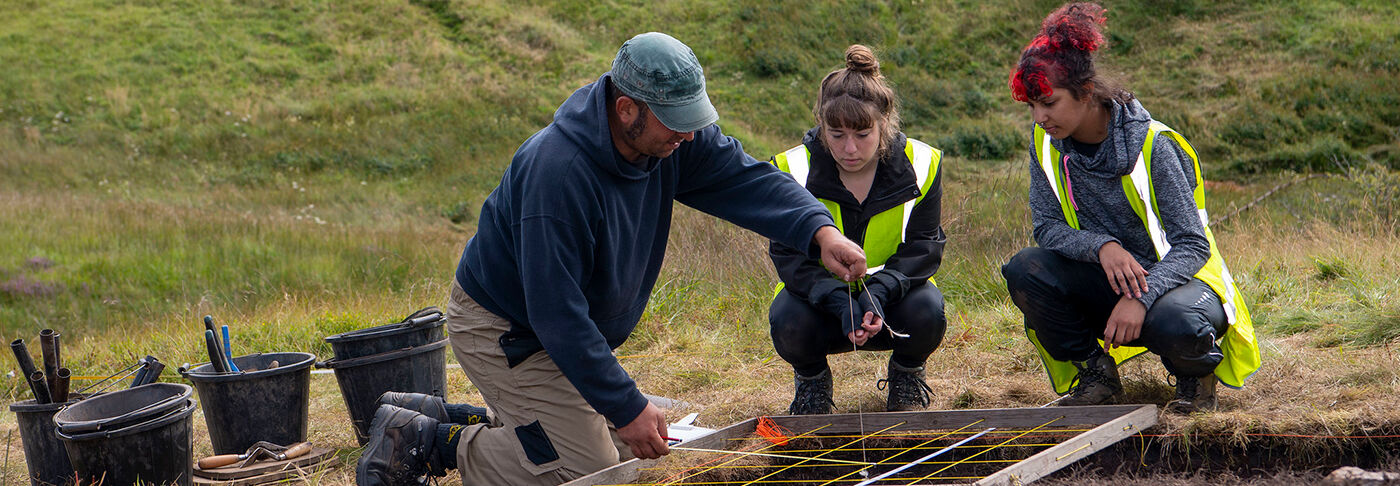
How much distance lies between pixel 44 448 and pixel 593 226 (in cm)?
251

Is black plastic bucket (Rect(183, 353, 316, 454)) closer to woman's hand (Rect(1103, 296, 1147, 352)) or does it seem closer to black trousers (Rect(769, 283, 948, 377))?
black trousers (Rect(769, 283, 948, 377))

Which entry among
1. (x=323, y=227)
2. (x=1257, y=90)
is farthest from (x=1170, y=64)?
(x=323, y=227)

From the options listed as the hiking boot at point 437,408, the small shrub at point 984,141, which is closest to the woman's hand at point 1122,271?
the hiking boot at point 437,408

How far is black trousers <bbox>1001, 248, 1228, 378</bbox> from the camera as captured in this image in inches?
128

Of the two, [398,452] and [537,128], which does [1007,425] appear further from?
[537,128]

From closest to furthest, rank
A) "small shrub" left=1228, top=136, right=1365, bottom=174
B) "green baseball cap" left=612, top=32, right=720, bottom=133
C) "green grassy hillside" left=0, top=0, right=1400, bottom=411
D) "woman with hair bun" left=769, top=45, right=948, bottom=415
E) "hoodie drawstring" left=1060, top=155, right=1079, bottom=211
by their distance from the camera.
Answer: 1. "green baseball cap" left=612, top=32, right=720, bottom=133
2. "hoodie drawstring" left=1060, top=155, right=1079, bottom=211
3. "woman with hair bun" left=769, top=45, right=948, bottom=415
4. "green grassy hillside" left=0, top=0, right=1400, bottom=411
5. "small shrub" left=1228, top=136, right=1365, bottom=174

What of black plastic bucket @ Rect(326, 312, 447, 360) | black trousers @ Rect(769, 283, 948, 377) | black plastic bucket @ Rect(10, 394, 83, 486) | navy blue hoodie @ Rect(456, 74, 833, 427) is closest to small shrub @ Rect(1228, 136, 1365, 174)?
black trousers @ Rect(769, 283, 948, 377)

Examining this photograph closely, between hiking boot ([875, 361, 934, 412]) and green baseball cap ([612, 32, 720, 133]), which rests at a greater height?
green baseball cap ([612, 32, 720, 133])

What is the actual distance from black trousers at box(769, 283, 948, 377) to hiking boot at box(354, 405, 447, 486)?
133 centimetres

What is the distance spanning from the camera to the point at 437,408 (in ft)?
12.7

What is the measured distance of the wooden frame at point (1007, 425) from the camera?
2.92 m

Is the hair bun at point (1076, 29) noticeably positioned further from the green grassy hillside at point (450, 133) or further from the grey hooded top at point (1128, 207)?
the green grassy hillside at point (450, 133)

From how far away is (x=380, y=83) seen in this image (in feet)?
82.7

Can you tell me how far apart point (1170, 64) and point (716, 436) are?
73.6 feet
